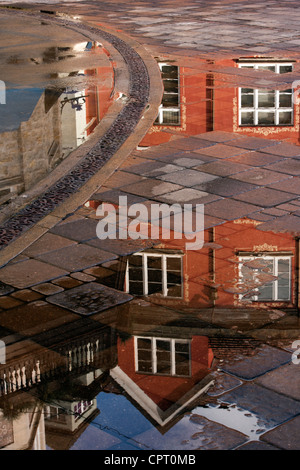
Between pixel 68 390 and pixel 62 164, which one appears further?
pixel 62 164

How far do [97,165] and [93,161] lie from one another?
0.55 feet

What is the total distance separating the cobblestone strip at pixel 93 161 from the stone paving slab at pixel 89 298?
1.14m

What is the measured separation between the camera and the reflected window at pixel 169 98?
10.4 m

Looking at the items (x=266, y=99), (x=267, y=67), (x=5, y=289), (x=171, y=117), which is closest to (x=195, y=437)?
(x=5, y=289)

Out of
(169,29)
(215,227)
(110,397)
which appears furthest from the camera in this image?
(169,29)

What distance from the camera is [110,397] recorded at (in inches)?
171

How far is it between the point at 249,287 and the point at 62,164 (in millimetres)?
3704

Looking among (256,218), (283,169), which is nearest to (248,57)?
(283,169)

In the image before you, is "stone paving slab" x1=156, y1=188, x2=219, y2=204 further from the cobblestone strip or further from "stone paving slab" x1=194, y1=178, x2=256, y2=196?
the cobblestone strip

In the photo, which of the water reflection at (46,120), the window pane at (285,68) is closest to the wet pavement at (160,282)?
the water reflection at (46,120)

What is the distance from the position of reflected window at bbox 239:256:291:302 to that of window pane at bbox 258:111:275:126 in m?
4.61

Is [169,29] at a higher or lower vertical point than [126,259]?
higher

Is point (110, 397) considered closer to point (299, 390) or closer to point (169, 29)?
point (299, 390)
